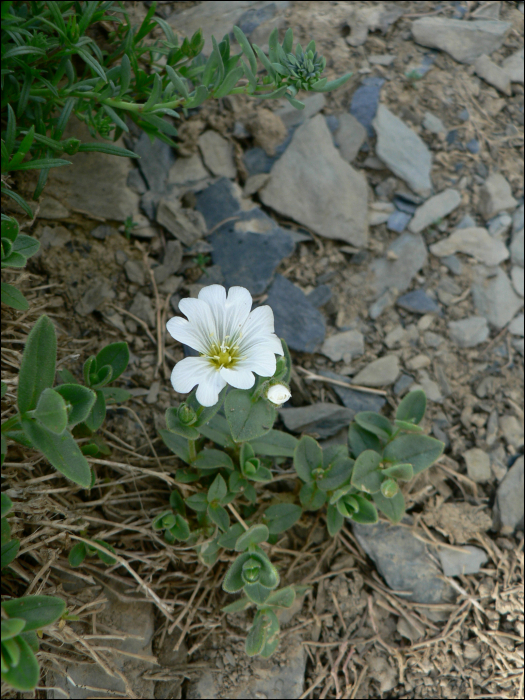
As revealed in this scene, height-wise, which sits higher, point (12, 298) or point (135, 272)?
point (12, 298)

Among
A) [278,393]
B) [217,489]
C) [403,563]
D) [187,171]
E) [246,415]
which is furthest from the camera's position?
[187,171]

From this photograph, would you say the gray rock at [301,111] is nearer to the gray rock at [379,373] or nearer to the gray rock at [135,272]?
the gray rock at [135,272]

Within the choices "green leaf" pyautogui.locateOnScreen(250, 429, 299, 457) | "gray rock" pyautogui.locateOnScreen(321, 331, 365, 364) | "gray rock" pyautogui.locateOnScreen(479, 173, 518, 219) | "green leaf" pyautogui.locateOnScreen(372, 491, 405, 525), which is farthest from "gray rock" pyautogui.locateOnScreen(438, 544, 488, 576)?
"gray rock" pyautogui.locateOnScreen(479, 173, 518, 219)

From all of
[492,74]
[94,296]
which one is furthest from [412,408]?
[492,74]

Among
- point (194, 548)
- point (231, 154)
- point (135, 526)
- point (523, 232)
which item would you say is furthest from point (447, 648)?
point (231, 154)

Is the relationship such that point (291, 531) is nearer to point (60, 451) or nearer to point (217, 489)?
point (217, 489)

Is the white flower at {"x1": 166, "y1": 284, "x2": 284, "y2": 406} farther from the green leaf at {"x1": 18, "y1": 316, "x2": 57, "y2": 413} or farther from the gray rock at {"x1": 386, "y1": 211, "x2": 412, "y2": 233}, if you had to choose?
the gray rock at {"x1": 386, "y1": 211, "x2": 412, "y2": 233}

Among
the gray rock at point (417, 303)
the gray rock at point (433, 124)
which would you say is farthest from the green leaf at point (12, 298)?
the gray rock at point (433, 124)

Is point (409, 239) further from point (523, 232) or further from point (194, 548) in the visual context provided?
point (194, 548)
